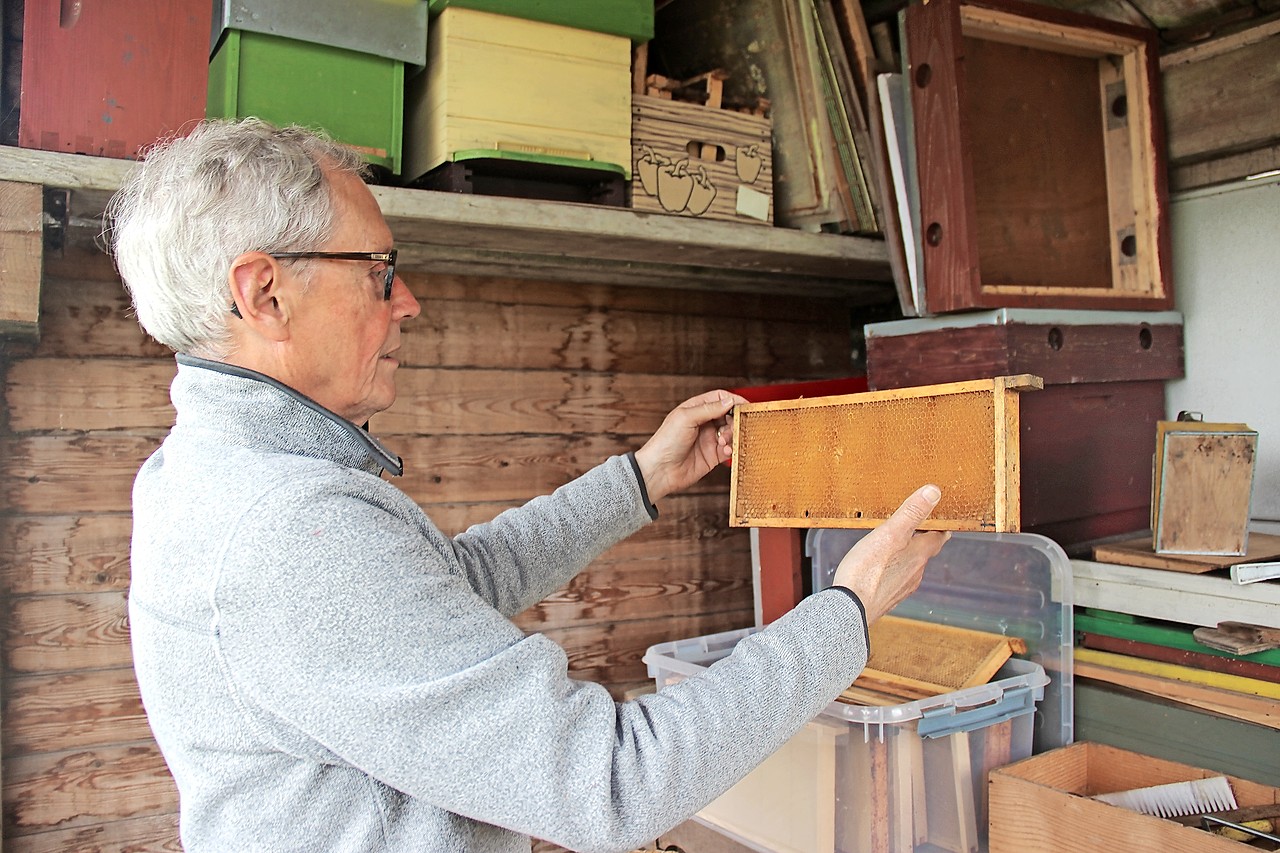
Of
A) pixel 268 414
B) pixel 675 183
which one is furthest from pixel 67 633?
pixel 675 183

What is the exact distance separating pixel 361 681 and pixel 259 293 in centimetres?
47

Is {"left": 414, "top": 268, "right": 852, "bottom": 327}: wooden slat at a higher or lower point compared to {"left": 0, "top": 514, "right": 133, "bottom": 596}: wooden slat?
higher

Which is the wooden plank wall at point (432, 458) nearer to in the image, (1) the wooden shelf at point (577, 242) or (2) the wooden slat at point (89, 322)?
(2) the wooden slat at point (89, 322)

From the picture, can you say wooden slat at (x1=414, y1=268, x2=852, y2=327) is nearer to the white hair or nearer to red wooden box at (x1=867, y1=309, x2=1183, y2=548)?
red wooden box at (x1=867, y1=309, x2=1183, y2=548)

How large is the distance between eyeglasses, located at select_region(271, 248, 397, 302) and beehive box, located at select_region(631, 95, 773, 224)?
36.5 inches

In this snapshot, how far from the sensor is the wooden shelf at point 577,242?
5.55 feet

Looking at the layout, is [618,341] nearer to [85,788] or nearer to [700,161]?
[700,161]

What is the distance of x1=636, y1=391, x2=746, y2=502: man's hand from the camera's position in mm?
1750

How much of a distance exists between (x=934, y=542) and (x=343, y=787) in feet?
2.65

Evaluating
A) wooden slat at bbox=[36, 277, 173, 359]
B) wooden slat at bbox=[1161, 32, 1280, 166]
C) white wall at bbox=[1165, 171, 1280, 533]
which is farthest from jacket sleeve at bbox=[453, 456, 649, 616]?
wooden slat at bbox=[1161, 32, 1280, 166]

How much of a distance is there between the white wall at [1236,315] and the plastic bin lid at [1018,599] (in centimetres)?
56

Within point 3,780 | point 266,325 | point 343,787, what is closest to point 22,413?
point 3,780

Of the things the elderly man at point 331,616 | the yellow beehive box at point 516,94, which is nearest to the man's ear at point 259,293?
the elderly man at point 331,616

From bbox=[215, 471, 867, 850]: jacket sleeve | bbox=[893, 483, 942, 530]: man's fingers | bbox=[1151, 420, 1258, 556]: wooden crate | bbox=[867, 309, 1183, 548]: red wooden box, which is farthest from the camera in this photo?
bbox=[867, 309, 1183, 548]: red wooden box
